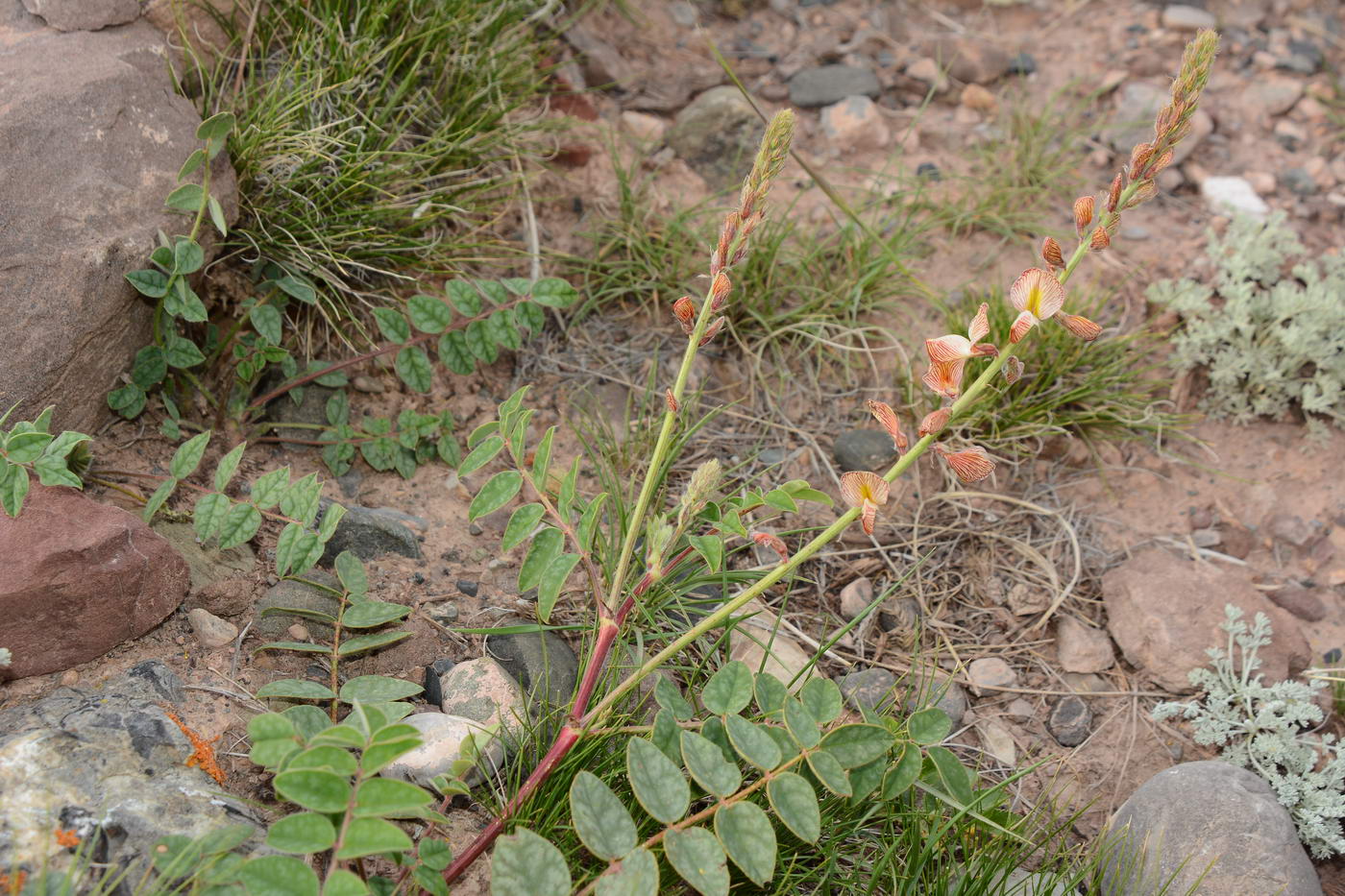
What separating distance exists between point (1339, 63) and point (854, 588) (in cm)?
352

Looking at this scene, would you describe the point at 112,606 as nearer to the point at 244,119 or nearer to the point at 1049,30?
the point at 244,119

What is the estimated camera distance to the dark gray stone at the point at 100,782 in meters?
1.71

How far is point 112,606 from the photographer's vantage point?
7.06 feet

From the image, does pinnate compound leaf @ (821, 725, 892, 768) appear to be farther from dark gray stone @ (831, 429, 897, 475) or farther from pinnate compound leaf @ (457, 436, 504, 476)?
dark gray stone @ (831, 429, 897, 475)

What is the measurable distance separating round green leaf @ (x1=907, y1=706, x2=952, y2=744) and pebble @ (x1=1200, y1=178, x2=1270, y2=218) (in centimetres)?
271

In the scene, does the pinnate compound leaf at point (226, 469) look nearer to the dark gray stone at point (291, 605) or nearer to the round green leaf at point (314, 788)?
the dark gray stone at point (291, 605)

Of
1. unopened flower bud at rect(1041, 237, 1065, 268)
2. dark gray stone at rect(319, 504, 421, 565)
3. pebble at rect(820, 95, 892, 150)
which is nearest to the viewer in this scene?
unopened flower bud at rect(1041, 237, 1065, 268)

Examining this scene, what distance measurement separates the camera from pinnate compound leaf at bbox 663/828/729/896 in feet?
5.66

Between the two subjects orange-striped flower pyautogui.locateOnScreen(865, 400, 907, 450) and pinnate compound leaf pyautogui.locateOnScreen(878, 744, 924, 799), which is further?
pinnate compound leaf pyautogui.locateOnScreen(878, 744, 924, 799)

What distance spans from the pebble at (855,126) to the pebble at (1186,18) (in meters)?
1.45

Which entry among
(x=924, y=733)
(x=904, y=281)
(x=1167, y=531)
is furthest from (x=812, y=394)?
(x=924, y=733)

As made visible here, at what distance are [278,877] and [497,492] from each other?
0.84m

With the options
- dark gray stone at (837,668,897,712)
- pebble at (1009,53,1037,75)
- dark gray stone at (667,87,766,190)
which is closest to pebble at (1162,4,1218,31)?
pebble at (1009,53,1037,75)

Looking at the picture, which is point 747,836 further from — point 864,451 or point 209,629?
point 864,451
